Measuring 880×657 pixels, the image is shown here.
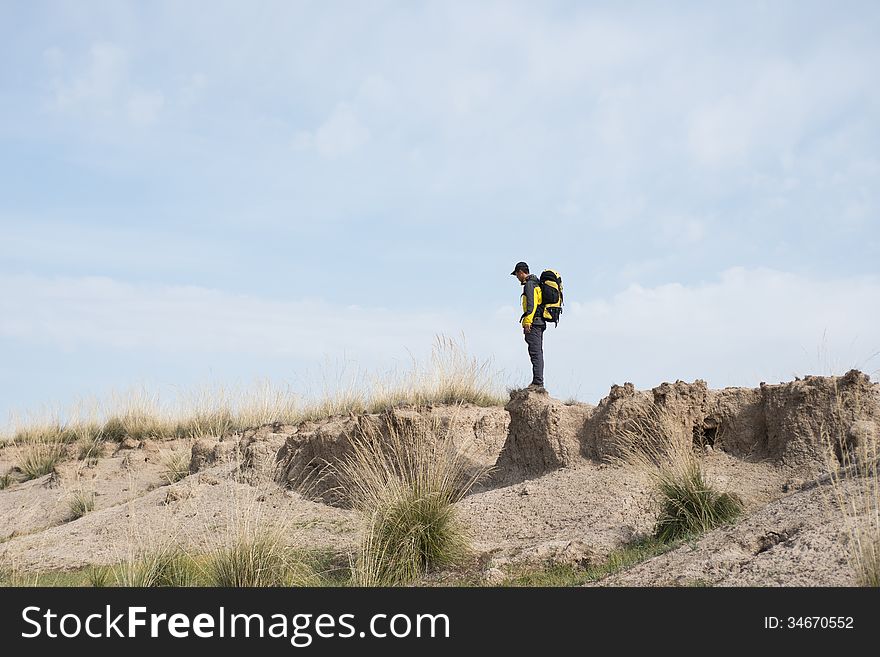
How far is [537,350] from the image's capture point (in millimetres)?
12875

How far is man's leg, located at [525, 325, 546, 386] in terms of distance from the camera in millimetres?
12797

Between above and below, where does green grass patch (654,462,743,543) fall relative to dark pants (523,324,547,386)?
below

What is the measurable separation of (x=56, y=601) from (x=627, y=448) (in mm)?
7020

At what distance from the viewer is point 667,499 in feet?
29.4

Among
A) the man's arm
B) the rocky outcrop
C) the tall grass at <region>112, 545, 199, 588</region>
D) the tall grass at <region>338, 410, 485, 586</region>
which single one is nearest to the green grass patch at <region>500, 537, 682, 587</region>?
the tall grass at <region>338, 410, 485, 586</region>

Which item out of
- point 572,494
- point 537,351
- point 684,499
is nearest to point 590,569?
point 684,499

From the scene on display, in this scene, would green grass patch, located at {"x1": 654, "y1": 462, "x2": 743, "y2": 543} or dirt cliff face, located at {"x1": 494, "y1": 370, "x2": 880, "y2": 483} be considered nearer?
green grass patch, located at {"x1": 654, "y1": 462, "x2": 743, "y2": 543}

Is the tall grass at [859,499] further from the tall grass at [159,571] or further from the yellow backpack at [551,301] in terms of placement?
the tall grass at [159,571]

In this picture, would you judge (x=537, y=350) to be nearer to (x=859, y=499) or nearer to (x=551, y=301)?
(x=551, y=301)

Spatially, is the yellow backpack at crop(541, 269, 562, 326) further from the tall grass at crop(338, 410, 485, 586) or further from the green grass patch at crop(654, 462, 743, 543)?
the green grass patch at crop(654, 462, 743, 543)

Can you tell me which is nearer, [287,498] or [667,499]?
[667,499]

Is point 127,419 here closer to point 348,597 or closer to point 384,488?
point 384,488

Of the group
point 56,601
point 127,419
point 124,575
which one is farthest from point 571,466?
point 127,419

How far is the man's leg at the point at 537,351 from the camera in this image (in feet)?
42.0
